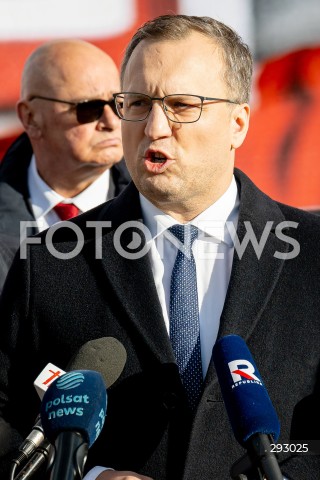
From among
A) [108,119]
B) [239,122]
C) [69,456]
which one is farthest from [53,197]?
[69,456]

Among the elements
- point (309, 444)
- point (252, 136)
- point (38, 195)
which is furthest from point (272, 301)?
point (252, 136)

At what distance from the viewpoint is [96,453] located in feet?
7.86

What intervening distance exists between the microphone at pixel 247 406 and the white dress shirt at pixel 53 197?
218 cm

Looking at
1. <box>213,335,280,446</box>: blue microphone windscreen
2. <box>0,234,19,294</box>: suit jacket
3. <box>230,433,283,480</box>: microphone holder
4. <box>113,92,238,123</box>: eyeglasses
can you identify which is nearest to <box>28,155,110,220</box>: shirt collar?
<box>0,234,19,294</box>: suit jacket

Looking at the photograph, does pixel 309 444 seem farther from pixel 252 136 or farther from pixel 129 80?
pixel 252 136

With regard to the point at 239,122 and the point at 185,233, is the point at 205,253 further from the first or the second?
the point at 239,122

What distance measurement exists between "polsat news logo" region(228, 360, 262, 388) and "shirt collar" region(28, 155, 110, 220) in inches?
89.7

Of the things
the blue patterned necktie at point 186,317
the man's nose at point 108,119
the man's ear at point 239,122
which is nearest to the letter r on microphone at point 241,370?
the blue patterned necktie at point 186,317

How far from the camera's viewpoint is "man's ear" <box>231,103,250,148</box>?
266 centimetres

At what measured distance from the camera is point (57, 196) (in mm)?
4184

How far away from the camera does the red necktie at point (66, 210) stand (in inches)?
162

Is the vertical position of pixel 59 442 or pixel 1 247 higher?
pixel 59 442

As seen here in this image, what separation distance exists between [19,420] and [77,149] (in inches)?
78.1

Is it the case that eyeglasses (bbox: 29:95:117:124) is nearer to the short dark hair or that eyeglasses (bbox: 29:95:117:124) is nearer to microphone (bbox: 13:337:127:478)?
the short dark hair
